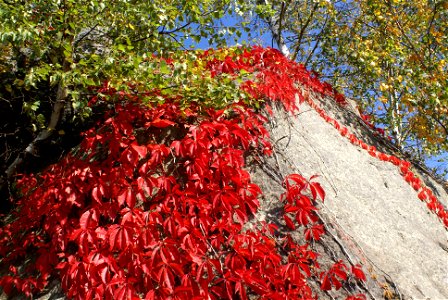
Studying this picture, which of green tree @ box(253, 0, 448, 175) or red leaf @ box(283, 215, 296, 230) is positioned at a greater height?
green tree @ box(253, 0, 448, 175)

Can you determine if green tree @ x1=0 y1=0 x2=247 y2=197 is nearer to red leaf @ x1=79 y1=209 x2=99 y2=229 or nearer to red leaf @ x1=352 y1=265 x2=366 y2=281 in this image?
red leaf @ x1=79 y1=209 x2=99 y2=229

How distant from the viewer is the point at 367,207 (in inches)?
158

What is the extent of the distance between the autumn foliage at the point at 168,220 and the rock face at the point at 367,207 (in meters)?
0.21

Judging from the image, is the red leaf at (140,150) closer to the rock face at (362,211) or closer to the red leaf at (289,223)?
the rock face at (362,211)

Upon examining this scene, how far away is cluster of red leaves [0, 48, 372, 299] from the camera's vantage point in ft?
9.29

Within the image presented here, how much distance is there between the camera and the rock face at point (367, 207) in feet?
10.8

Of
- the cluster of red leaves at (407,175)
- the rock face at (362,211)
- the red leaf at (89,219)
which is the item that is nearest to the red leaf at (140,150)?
the red leaf at (89,219)

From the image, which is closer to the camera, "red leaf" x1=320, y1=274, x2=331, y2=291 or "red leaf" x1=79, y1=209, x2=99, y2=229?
"red leaf" x1=320, y1=274, x2=331, y2=291

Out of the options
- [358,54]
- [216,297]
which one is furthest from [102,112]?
[358,54]

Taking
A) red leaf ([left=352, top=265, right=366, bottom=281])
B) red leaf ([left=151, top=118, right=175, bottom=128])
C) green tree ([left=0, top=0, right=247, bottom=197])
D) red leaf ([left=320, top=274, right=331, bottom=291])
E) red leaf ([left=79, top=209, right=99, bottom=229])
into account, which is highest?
green tree ([left=0, top=0, right=247, bottom=197])

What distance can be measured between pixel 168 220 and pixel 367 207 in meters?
2.33

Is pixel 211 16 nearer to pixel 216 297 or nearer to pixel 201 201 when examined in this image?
pixel 201 201

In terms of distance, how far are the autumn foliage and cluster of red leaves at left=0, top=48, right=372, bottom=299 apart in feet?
0.03

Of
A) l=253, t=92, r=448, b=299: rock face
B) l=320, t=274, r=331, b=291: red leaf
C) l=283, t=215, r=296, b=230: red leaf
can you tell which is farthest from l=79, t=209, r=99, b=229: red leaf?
l=320, t=274, r=331, b=291: red leaf
